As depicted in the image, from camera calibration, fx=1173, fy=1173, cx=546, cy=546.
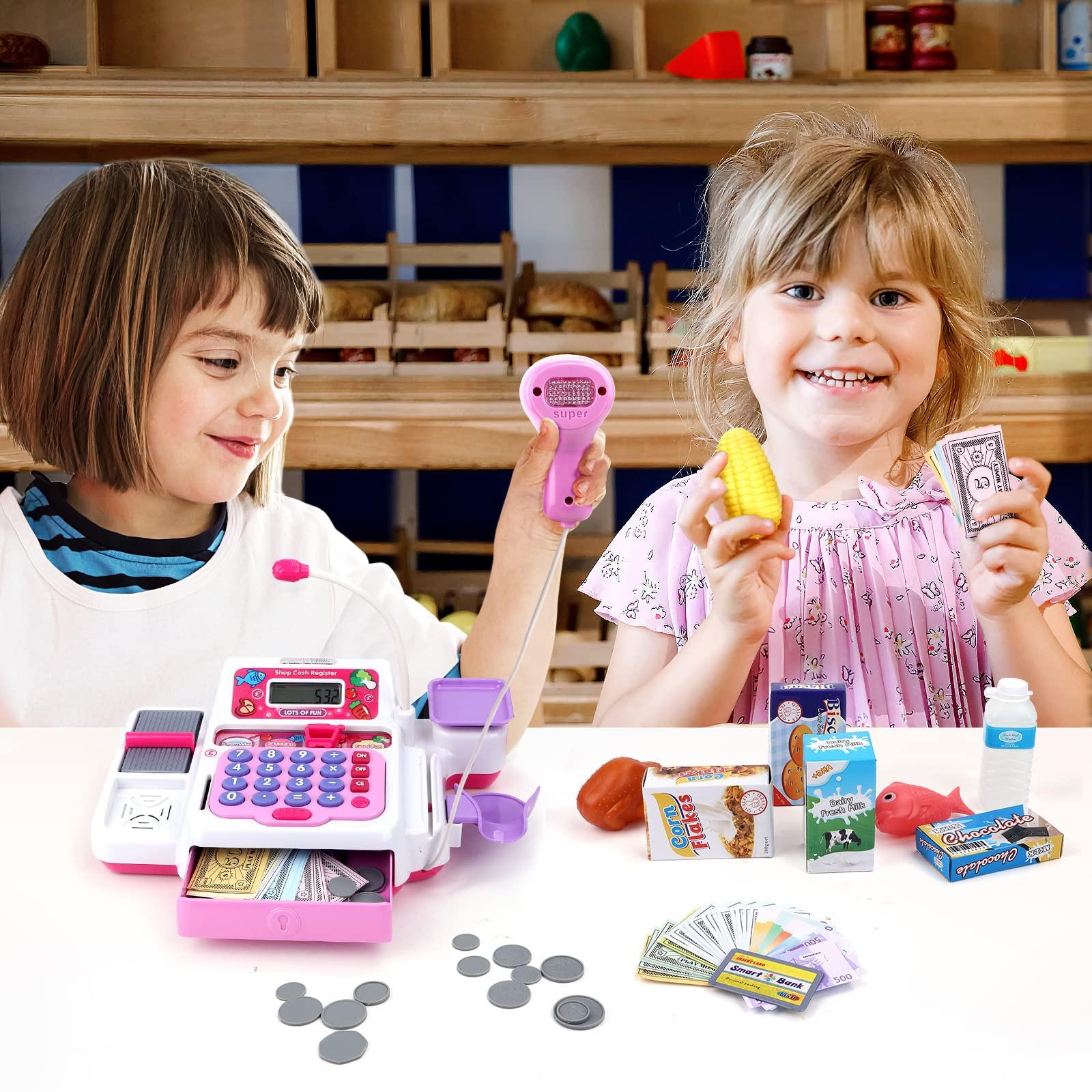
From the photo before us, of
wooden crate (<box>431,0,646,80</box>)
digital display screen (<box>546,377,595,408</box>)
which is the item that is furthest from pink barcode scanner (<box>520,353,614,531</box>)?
wooden crate (<box>431,0,646,80</box>)

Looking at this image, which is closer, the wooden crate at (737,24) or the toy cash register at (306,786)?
the toy cash register at (306,786)

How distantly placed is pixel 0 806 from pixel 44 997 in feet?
0.88

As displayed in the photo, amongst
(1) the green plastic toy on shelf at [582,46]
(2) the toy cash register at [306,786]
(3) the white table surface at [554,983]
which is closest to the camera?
(3) the white table surface at [554,983]

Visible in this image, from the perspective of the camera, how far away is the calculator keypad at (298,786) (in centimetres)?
70

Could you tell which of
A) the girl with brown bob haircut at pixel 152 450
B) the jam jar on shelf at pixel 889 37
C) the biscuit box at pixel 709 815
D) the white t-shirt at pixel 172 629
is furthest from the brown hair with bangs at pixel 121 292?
the jam jar on shelf at pixel 889 37

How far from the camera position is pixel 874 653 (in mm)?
1271

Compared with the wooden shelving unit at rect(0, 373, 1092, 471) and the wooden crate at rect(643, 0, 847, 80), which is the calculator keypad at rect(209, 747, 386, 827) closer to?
the wooden shelving unit at rect(0, 373, 1092, 471)

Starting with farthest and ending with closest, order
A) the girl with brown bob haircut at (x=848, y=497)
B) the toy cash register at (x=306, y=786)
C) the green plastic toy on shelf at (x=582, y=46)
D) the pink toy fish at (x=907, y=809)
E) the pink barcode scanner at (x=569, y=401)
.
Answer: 1. the green plastic toy on shelf at (x=582, y=46)
2. the girl with brown bob haircut at (x=848, y=497)
3. the pink barcode scanner at (x=569, y=401)
4. the pink toy fish at (x=907, y=809)
5. the toy cash register at (x=306, y=786)

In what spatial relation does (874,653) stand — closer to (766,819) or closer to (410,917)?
(766,819)

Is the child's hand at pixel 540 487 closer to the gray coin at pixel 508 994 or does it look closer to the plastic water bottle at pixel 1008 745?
the plastic water bottle at pixel 1008 745

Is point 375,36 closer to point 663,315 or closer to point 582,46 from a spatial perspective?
point 582,46

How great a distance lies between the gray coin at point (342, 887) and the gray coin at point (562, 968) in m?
0.12

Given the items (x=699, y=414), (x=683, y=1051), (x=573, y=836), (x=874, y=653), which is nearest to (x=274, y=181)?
(x=699, y=414)

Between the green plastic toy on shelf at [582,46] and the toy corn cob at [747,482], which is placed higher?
the green plastic toy on shelf at [582,46]
